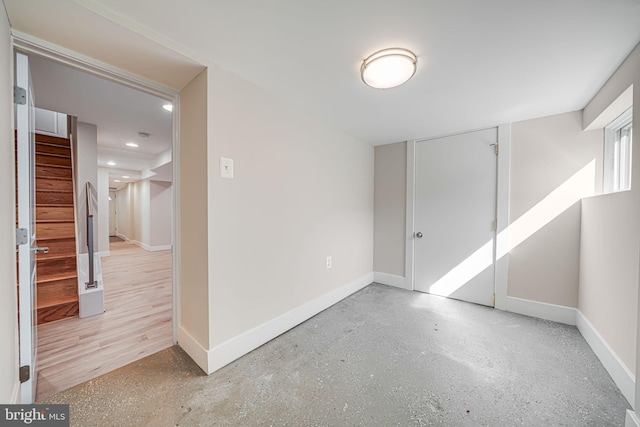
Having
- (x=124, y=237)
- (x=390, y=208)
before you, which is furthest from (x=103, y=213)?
(x=390, y=208)

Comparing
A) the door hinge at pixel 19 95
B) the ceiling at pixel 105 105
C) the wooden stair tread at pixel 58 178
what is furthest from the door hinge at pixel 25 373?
the wooden stair tread at pixel 58 178

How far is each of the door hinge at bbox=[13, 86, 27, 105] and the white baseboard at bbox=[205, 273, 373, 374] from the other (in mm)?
1861

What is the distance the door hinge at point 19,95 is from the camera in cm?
124

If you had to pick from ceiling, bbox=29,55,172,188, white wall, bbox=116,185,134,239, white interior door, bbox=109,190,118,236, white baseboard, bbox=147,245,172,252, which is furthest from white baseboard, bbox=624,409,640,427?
white interior door, bbox=109,190,118,236

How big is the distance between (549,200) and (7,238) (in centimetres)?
411

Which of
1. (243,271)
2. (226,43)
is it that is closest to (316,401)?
(243,271)

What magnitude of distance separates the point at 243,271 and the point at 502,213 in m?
2.83

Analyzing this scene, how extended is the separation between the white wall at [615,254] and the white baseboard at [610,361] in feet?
0.11

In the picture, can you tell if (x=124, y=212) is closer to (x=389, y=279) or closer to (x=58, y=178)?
(x=58, y=178)

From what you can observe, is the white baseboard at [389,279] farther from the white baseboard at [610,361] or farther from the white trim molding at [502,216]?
the white baseboard at [610,361]

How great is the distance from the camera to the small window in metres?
1.84

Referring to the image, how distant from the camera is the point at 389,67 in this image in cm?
148

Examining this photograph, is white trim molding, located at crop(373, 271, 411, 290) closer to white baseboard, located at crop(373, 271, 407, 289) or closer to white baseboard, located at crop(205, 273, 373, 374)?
white baseboard, located at crop(373, 271, 407, 289)

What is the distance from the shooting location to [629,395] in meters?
1.36
